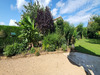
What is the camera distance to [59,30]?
8297mm

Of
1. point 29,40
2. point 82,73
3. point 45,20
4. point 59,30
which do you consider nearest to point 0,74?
point 29,40

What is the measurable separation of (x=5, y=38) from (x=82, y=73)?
291 inches

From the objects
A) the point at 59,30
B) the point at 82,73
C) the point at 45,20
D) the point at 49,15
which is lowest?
the point at 82,73

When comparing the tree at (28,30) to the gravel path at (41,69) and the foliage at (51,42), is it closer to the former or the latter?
the foliage at (51,42)

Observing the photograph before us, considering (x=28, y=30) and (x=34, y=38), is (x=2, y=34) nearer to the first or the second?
(x=28, y=30)

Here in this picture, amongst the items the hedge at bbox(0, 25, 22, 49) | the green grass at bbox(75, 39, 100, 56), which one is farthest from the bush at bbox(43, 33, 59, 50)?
the hedge at bbox(0, 25, 22, 49)

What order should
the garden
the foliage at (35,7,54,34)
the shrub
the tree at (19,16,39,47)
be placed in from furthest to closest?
1. the foliage at (35,7,54,34)
2. the tree at (19,16,39,47)
3. the garden
4. the shrub

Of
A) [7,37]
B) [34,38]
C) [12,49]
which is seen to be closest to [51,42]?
[34,38]

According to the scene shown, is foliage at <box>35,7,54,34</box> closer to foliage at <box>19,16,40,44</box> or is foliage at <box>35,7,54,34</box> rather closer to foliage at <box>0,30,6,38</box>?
foliage at <box>19,16,40,44</box>

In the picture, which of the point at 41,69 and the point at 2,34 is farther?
the point at 2,34

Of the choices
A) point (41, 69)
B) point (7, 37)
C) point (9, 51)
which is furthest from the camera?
point (7, 37)

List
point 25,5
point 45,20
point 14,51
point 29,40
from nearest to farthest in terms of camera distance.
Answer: point 14,51 → point 29,40 → point 45,20 → point 25,5

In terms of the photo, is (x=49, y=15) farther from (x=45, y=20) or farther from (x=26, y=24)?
(x=26, y=24)

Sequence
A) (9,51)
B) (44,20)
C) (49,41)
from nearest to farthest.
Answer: (9,51), (49,41), (44,20)
